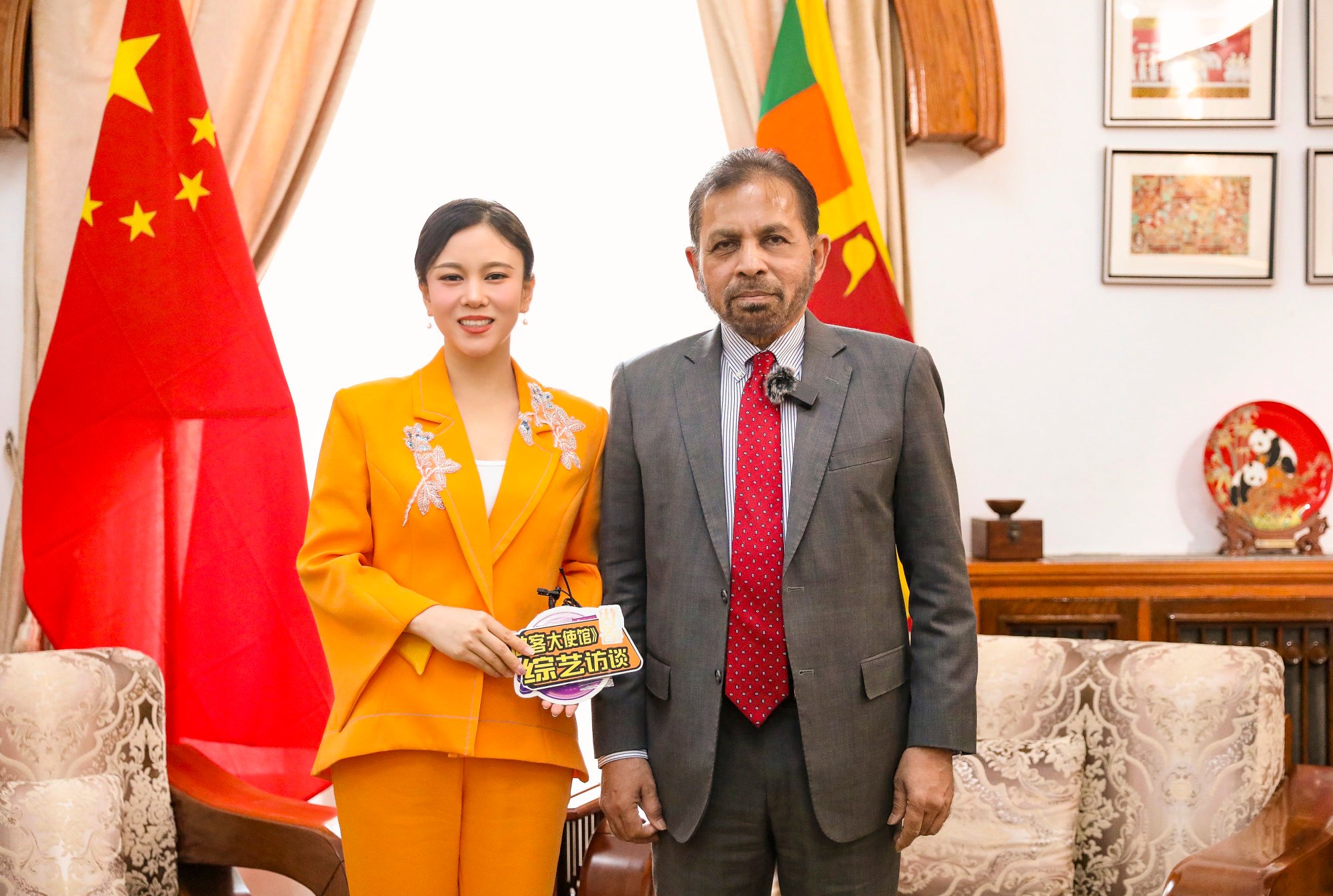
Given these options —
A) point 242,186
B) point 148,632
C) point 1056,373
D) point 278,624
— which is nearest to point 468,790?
point 278,624

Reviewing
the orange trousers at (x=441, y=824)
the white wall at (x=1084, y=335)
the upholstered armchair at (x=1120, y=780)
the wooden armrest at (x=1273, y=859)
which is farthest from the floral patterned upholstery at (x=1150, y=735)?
the orange trousers at (x=441, y=824)

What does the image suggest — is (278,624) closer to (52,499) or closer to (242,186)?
(52,499)

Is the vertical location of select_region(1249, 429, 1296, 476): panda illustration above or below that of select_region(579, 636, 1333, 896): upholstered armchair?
above

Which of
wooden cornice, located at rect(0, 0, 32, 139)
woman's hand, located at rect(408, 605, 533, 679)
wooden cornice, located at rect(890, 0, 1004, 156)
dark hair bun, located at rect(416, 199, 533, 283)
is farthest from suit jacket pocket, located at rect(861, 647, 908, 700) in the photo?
wooden cornice, located at rect(0, 0, 32, 139)

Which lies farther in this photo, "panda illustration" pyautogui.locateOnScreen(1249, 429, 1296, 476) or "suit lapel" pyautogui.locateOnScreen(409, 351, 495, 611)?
"panda illustration" pyautogui.locateOnScreen(1249, 429, 1296, 476)

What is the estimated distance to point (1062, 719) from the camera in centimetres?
220

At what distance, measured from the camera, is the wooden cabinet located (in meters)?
2.69

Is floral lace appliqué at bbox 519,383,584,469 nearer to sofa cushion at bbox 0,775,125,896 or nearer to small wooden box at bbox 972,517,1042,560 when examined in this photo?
sofa cushion at bbox 0,775,125,896

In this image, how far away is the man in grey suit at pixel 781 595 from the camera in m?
1.41

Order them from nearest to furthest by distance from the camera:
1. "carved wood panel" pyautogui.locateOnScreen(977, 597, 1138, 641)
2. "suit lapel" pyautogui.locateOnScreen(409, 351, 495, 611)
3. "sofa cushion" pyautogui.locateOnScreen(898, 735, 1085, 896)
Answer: "suit lapel" pyautogui.locateOnScreen(409, 351, 495, 611) → "sofa cushion" pyautogui.locateOnScreen(898, 735, 1085, 896) → "carved wood panel" pyautogui.locateOnScreen(977, 597, 1138, 641)

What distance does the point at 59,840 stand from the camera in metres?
1.85

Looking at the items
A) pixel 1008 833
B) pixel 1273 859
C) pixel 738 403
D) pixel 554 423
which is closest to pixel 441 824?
pixel 554 423

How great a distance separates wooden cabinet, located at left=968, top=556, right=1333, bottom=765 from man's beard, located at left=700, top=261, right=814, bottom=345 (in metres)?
1.43

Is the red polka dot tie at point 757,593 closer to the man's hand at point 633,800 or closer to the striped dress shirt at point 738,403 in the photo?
the striped dress shirt at point 738,403
